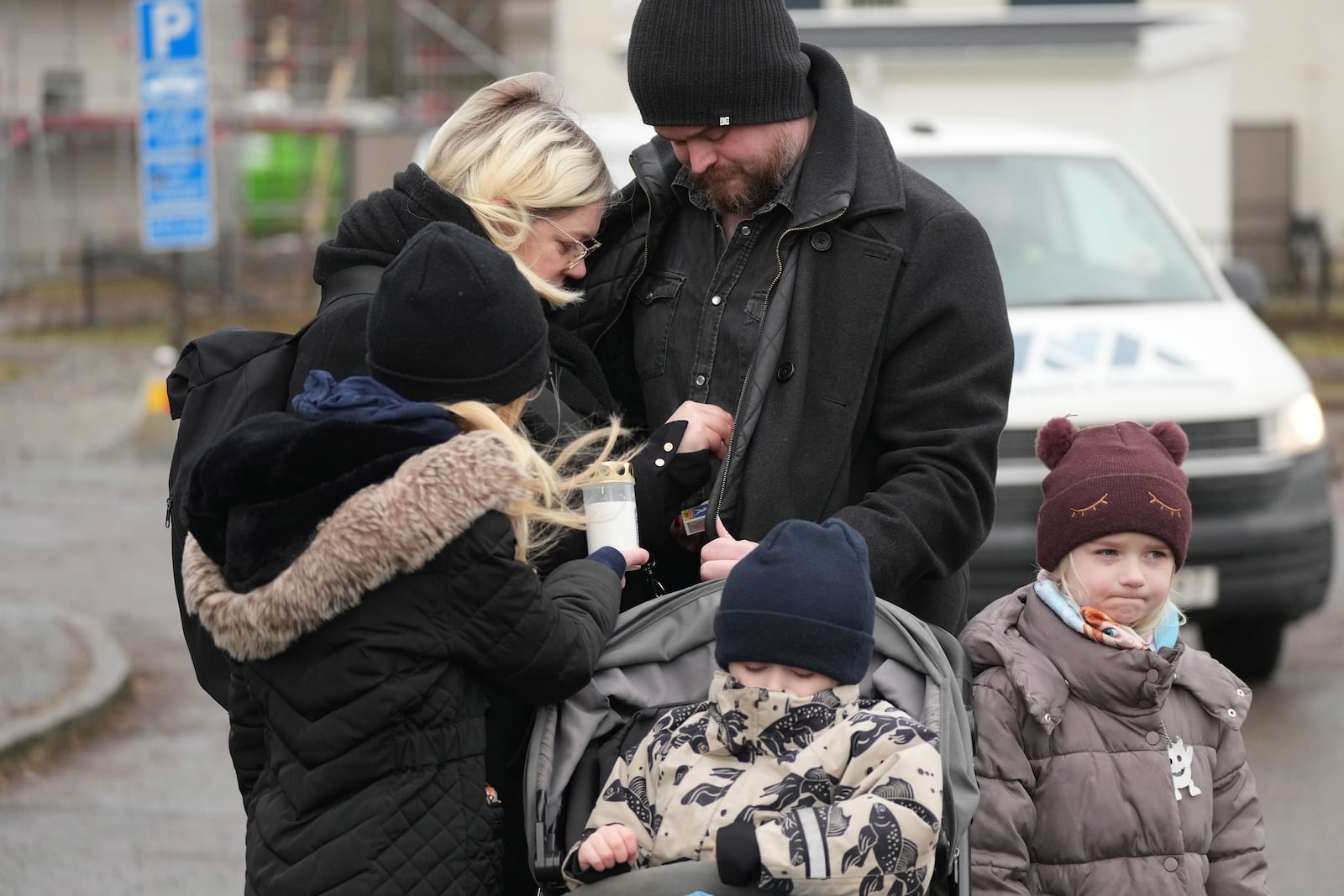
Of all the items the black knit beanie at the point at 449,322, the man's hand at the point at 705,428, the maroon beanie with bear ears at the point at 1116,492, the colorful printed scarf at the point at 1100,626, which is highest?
the black knit beanie at the point at 449,322

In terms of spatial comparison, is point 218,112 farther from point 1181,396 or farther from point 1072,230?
point 1181,396

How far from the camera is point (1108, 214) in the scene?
7625 mm

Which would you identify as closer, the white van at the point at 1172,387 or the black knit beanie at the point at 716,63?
the black knit beanie at the point at 716,63

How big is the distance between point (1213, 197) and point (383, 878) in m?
18.4

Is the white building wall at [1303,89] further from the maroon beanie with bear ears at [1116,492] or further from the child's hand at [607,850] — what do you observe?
the child's hand at [607,850]

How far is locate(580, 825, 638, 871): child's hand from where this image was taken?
98.3 inches

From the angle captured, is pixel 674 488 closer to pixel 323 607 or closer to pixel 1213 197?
pixel 323 607

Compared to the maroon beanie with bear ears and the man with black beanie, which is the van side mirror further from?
the man with black beanie

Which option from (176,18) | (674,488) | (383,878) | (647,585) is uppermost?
(176,18)

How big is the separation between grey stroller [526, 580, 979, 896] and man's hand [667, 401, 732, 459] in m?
0.29

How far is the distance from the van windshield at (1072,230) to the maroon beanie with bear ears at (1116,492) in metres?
3.89

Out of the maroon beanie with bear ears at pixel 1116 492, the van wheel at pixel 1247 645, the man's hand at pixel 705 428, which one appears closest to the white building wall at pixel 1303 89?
the van wheel at pixel 1247 645

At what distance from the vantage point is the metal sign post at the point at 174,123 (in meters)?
12.2

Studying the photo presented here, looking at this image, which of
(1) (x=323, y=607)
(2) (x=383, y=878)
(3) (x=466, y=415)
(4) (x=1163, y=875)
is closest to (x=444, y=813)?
(2) (x=383, y=878)
